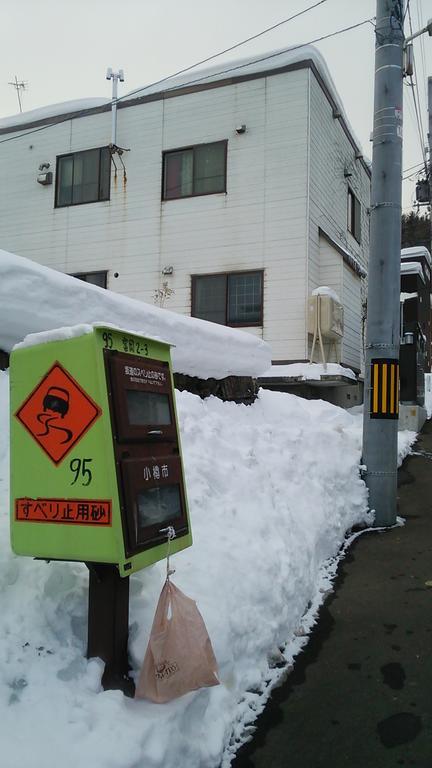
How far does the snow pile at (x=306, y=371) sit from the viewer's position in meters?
12.0

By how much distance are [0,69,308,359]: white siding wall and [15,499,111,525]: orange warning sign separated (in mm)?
9935

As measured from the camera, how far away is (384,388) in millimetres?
6926

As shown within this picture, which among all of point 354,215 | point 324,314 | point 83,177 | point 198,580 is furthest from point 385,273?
point 354,215

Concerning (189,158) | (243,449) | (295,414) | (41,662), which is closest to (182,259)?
(189,158)

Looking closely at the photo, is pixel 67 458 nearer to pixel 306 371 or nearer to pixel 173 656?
pixel 173 656

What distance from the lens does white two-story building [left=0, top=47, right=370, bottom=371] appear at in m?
12.6

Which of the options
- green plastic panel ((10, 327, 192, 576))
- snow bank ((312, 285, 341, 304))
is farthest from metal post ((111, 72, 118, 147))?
green plastic panel ((10, 327, 192, 576))

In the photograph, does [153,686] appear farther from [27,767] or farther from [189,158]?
[189,158]

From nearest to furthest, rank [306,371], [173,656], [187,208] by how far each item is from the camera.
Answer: [173,656]
[306,371]
[187,208]

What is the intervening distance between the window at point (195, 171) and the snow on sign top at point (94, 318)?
7.05m

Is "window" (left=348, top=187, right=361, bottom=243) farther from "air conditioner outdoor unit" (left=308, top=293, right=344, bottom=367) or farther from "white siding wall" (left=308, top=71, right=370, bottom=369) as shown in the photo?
"air conditioner outdoor unit" (left=308, top=293, right=344, bottom=367)

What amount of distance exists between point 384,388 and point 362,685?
3946mm

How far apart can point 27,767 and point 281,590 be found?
2.25 m

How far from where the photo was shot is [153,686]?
273cm
